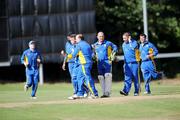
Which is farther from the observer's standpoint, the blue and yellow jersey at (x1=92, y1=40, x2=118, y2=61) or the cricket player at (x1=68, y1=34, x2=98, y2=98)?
the blue and yellow jersey at (x1=92, y1=40, x2=118, y2=61)

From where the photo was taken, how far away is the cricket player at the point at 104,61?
867 inches

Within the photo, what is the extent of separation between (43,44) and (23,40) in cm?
121

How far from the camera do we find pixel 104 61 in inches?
867

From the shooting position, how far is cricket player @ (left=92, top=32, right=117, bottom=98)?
22016 mm

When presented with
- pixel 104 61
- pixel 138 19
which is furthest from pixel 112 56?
pixel 138 19

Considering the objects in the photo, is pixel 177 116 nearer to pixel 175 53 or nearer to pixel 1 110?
pixel 1 110

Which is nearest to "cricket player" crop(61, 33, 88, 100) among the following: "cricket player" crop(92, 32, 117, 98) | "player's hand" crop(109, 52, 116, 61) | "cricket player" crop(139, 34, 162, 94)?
"cricket player" crop(92, 32, 117, 98)

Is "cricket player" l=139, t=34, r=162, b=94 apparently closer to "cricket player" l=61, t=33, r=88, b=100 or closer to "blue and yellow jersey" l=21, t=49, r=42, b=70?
"cricket player" l=61, t=33, r=88, b=100

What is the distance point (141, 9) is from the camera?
42.1 m

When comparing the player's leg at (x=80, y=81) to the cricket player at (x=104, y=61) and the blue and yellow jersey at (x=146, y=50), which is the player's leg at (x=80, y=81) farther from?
the blue and yellow jersey at (x=146, y=50)

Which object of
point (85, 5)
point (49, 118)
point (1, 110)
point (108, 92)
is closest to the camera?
point (49, 118)

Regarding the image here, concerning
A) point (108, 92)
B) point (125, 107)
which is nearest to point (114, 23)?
point (108, 92)

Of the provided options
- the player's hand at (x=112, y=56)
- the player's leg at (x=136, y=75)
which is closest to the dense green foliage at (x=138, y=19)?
the player's leg at (x=136, y=75)

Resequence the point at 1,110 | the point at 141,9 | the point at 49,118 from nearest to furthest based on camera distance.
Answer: the point at 49,118 → the point at 1,110 → the point at 141,9
